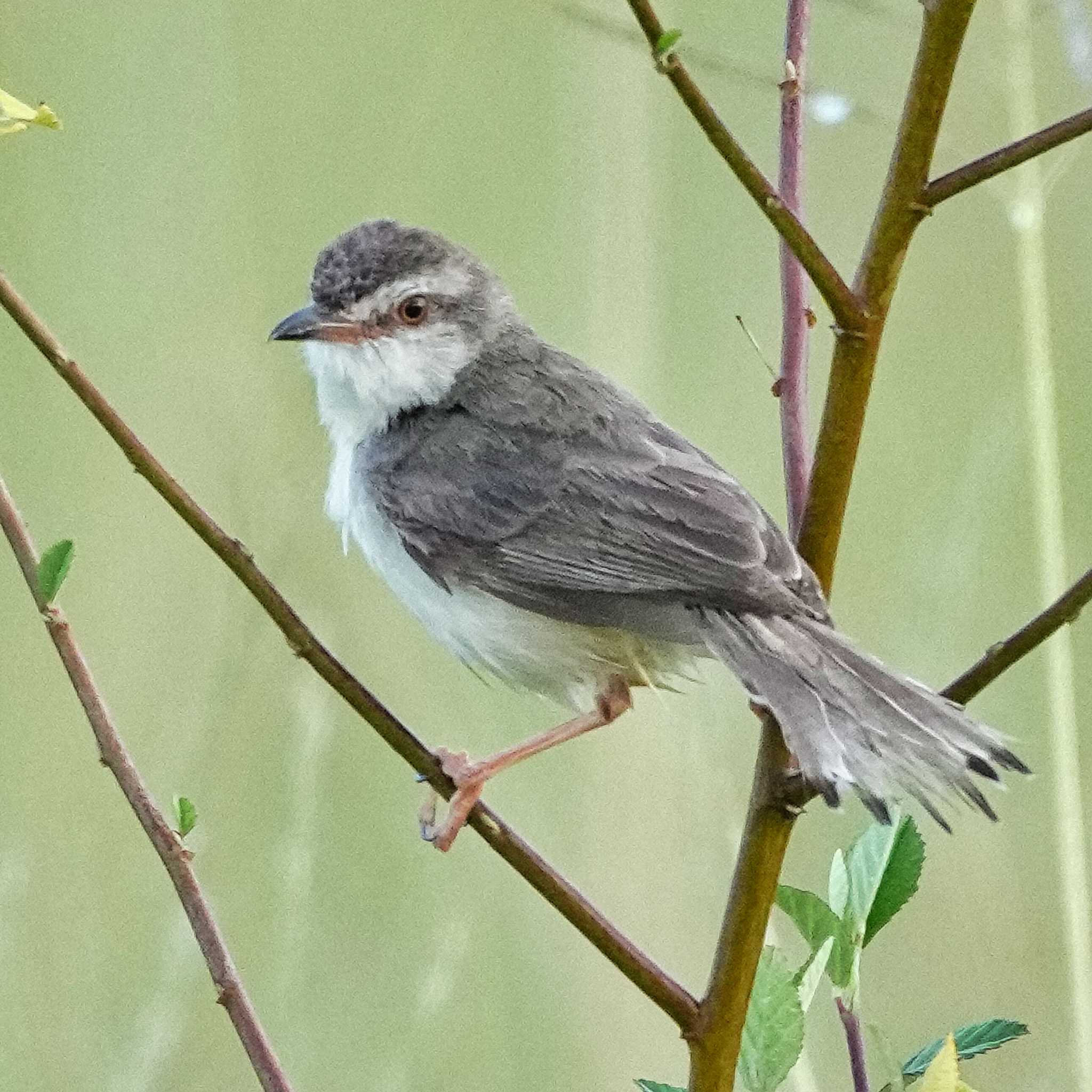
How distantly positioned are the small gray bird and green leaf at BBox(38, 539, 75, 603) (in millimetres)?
347

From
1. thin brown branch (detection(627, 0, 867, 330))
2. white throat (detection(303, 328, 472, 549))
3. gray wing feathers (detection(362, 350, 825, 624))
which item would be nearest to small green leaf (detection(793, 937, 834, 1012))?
gray wing feathers (detection(362, 350, 825, 624))

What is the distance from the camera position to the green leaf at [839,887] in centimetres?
101

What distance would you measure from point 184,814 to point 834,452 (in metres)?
0.52

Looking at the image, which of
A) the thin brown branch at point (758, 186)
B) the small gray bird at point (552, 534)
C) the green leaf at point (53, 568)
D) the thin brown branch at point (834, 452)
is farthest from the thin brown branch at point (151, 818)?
the thin brown branch at point (758, 186)

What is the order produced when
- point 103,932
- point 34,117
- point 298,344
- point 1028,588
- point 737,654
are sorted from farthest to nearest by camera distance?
point 1028,588 → point 103,932 → point 298,344 → point 737,654 → point 34,117

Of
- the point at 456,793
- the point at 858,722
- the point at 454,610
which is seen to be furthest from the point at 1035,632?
the point at 454,610

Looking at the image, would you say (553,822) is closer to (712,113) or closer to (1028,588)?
(1028,588)

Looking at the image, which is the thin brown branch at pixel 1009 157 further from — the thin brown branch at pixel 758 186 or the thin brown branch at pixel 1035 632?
the thin brown branch at pixel 1035 632

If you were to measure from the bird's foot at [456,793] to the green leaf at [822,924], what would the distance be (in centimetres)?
30

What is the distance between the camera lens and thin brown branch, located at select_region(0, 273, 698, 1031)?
92 centimetres

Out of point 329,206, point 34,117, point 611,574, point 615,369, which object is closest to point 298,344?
point 329,206

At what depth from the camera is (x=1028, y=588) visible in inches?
82.3

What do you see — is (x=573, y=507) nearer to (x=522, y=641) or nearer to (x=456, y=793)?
(x=522, y=641)

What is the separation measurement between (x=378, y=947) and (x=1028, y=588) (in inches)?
43.8
